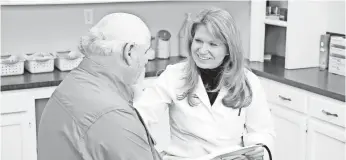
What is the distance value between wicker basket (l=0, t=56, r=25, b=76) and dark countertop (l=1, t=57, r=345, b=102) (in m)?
0.04

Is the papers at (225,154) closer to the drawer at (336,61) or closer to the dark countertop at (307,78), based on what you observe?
the dark countertop at (307,78)

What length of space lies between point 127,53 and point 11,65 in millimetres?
2123

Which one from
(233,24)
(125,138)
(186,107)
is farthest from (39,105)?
(125,138)

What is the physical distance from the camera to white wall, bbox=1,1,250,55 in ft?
10.8

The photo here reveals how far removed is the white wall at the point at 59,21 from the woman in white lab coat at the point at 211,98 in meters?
1.60

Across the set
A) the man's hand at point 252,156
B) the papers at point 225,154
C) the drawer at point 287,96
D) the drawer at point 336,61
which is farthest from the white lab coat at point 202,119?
the drawer at point 336,61

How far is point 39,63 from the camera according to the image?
3154mm

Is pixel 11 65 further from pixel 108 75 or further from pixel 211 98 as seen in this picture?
pixel 108 75

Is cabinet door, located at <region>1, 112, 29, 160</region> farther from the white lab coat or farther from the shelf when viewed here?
the shelf

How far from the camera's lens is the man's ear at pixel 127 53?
1.15m

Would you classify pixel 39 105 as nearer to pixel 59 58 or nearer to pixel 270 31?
pixel 59 58

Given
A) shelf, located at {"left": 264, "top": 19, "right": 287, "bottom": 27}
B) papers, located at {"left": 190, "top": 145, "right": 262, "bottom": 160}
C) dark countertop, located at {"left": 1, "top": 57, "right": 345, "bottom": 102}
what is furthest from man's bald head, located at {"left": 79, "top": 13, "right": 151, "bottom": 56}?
shelf, located at {"left": 264, "top": 19, "right": 287, "bottom": 27}

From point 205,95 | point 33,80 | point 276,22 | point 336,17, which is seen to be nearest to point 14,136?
point 33,80

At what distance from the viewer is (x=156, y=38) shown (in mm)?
3701
